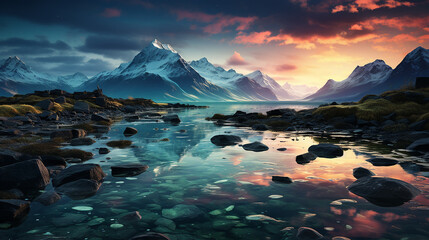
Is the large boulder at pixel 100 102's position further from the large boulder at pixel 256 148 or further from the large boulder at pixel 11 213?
the large boulder at pixel 11 213

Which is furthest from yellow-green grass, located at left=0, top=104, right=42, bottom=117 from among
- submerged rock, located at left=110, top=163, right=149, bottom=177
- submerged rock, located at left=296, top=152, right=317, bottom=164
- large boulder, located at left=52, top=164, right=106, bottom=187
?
submerged rock, located at left=296, top=152, right=317, bottom=164

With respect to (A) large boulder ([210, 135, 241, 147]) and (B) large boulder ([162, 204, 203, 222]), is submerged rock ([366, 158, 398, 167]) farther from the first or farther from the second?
(B) large boulder ([162, 204, 203, 222])

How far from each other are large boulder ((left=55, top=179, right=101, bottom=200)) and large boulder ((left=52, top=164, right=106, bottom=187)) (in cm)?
34

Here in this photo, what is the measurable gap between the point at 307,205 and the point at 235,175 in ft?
11.7

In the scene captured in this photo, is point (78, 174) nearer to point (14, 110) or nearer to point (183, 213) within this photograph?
point (183, 213)

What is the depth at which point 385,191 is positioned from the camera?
733 centimetres

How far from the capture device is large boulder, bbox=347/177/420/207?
23.1 feet

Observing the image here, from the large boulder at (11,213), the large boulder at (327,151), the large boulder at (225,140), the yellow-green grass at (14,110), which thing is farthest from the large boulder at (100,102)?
the large boulder at (11,213)

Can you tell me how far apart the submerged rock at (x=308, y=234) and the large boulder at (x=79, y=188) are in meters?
6.30

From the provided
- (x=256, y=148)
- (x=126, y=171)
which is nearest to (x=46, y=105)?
(x=126, y=171)

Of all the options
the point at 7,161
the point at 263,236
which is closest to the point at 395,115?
the point at 263,236

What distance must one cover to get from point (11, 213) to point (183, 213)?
4164mm

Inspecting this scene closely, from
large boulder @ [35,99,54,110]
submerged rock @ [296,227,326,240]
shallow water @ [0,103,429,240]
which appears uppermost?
large boulder @ [35,99,54,110]

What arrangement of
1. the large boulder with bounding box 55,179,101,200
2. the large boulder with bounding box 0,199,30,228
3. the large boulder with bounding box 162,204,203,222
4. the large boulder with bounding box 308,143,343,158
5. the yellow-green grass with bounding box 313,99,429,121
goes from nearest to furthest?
the large boulder with bounding box 0,199,30,228
the large boulder with bounding box 162,204,203,222
the large boulder with bounding box 55,179,101,200
the large boulder with bounding box 308,143,343,158
the yellow-green grass with bounding box 313,99,429,121
